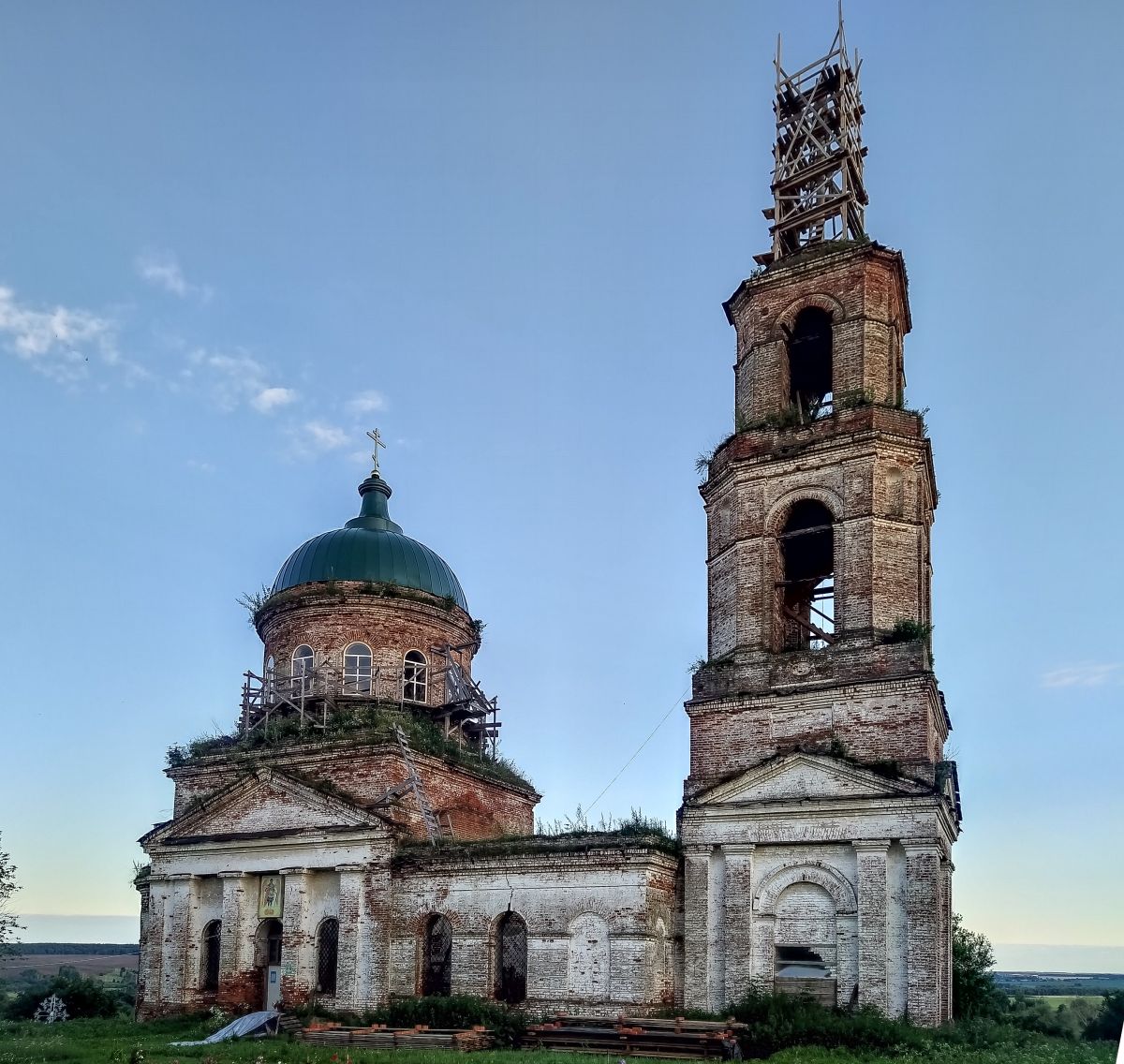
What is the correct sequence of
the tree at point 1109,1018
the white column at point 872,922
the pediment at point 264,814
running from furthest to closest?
the tree at point 1109,1018 < the pediment at point 264,814 < the white column at point 872,922

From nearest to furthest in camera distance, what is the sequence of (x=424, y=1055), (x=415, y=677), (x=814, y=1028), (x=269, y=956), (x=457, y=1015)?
(x=424, y=1055), (x=814, y=1028), (x=457, y=1015), (x=269, y=956), (x=415, y=677)

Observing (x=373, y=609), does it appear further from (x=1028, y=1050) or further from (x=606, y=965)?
(x=1028, y=1050)

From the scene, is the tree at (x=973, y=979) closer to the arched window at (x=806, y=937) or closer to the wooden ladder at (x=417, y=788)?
the arched window at (x=806, y=937)

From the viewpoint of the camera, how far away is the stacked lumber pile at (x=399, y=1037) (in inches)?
765

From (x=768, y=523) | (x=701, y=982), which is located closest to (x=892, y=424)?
(x=768, y=523)

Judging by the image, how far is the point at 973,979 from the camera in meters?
26.7

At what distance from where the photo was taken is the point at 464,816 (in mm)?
26875

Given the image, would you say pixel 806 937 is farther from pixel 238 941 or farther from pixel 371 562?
pixel 371 562

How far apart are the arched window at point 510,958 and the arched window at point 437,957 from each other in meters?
0.98

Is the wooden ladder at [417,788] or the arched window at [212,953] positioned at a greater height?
the wooden ladder at [417,788]

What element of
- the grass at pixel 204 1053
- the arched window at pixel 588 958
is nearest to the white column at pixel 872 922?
the arched window at pixel 588 958

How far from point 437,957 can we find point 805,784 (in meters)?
8.24

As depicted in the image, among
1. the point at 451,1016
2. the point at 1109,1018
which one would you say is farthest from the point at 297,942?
the point at 1109,1018

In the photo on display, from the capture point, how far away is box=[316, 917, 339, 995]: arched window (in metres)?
23.5
